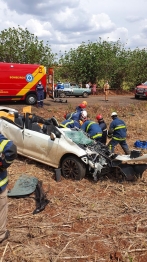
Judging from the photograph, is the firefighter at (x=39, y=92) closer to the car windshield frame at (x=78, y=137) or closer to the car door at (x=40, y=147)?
the car door at (x=40, y=147)

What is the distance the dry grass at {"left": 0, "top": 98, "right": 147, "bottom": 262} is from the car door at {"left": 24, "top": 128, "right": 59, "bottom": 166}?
46 centimetres

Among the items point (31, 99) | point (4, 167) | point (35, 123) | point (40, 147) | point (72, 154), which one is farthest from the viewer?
point (31, 99)

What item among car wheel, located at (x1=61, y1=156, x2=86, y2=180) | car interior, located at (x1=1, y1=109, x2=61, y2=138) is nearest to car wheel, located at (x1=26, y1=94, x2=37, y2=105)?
car interior, located at (x1=1, y1=109, x2=61, y2=138)

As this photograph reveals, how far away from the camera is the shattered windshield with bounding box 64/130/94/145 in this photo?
6901 mm

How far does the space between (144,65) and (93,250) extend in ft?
107

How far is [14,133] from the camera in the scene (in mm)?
8016

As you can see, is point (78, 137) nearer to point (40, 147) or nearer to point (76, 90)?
point (40, 147)

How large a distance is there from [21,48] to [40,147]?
67.3 ft

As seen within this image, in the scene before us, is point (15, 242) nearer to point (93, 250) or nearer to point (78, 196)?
point (93, 250)

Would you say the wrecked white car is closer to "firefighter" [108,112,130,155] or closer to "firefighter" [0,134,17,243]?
"firefighter" [108,112,130,155]

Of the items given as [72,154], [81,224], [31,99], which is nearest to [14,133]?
[72,154]

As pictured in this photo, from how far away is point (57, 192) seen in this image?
20.3 feet

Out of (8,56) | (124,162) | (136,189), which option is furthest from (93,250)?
(8,56)

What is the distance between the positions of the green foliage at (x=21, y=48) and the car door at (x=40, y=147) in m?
19.6
